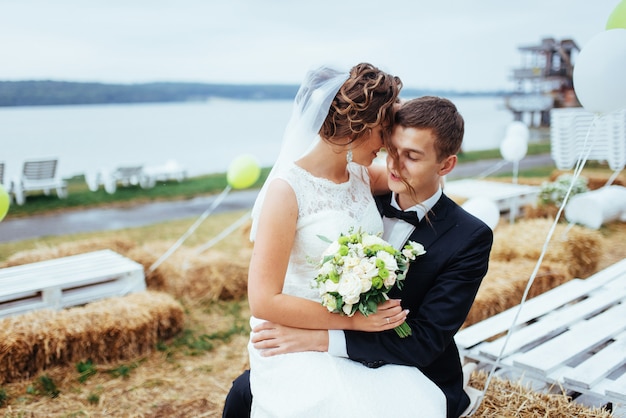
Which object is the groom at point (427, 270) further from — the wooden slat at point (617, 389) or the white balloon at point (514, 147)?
the white balloon at point (514, 147)

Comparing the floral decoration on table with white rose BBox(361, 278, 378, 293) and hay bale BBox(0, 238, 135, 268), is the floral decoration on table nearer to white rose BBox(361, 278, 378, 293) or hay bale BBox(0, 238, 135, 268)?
hay bale BBox(0, 238, 135, 268)

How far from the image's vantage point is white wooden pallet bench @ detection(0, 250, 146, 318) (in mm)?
4699

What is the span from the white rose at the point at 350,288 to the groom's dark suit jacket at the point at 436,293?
1.12 feet

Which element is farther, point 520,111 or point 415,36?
point 520,111

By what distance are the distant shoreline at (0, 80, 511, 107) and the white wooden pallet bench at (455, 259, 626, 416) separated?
159 cm

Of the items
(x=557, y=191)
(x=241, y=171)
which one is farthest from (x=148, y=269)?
(x=557, y=191)

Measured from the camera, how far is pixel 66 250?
6.11m

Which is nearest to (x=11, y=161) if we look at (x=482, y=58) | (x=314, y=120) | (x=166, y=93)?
(x=482, y=58)

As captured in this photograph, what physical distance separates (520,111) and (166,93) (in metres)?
26.1

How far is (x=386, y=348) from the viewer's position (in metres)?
2.13

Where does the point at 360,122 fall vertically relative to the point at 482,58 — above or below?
below

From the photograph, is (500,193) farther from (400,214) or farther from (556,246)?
(400,214)

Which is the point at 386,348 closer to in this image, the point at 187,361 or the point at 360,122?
the point at 360,122

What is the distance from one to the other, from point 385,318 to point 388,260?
294 millimetres
